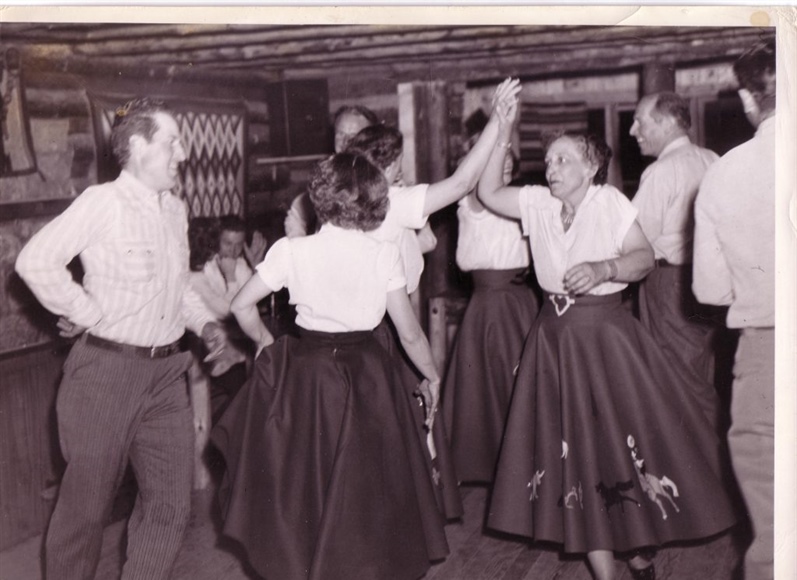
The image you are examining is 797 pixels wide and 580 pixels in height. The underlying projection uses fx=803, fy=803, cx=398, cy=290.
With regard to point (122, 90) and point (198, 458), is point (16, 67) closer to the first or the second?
point (122, 90)

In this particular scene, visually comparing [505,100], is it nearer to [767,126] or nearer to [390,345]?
[767,126]

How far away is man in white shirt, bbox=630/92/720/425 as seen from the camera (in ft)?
14.0

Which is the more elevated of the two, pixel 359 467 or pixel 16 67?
pixel 16 67

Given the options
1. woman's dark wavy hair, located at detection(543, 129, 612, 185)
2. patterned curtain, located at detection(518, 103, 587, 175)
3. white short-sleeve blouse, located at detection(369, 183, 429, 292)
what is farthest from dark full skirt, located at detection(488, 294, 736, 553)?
patterned curtain, located at detection(518, 103, 587, 175)

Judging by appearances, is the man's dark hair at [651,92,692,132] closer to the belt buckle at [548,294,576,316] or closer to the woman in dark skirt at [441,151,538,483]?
the woman in dark skirt at [441,151,538,483]

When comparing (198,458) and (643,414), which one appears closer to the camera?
(643,414)

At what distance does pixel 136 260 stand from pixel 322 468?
39.6 inches

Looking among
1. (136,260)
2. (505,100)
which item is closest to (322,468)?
(136,260)

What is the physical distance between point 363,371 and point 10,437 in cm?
196

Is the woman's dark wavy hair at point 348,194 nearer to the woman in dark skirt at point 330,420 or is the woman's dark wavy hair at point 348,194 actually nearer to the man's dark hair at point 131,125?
the woman in dark skirt at point 330,420

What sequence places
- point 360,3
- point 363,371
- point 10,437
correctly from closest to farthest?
point 360,3
point 363,371
point 10,437

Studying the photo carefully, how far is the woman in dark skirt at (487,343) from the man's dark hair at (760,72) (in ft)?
4.70

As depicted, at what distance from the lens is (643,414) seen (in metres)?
3.25

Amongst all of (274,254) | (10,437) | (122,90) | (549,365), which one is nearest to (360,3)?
(274,254)
